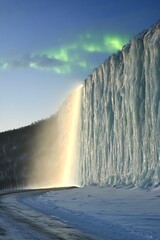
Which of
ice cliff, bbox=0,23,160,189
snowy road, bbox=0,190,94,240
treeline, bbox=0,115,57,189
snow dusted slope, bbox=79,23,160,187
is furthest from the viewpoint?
treeline, bbox=0,115,57,189

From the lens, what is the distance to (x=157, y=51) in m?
23.2

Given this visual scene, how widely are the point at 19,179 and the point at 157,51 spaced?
52.7m

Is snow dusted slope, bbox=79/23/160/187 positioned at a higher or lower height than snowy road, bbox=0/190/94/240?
higher

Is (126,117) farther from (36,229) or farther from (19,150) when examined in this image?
(19,150)

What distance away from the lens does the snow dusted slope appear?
76.6 ft

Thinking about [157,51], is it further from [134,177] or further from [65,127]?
[65,127]

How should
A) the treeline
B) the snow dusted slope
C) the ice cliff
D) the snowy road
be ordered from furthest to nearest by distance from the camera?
the treeline, the ice cliff, the snow dusted slope, the snowy road

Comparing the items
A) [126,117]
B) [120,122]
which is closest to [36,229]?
[126,117]

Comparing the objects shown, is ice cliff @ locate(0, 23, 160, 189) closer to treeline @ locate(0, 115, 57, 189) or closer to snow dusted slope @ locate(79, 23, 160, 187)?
snow dusted slope @ locate(79, 23, 160, 187)

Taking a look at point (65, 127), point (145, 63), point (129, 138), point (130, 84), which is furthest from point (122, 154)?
point (65, 127)

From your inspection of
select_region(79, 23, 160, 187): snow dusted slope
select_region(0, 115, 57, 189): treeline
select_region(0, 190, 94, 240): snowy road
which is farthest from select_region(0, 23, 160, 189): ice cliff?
select_region(0, 115, 57, 189): treeline

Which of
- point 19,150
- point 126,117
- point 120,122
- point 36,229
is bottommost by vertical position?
point 36,229

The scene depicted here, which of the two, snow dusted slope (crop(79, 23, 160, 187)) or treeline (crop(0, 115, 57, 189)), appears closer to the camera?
snow dusted slope (crop(79, 23, 160, 187))

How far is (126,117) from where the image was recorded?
2833 centimetres
